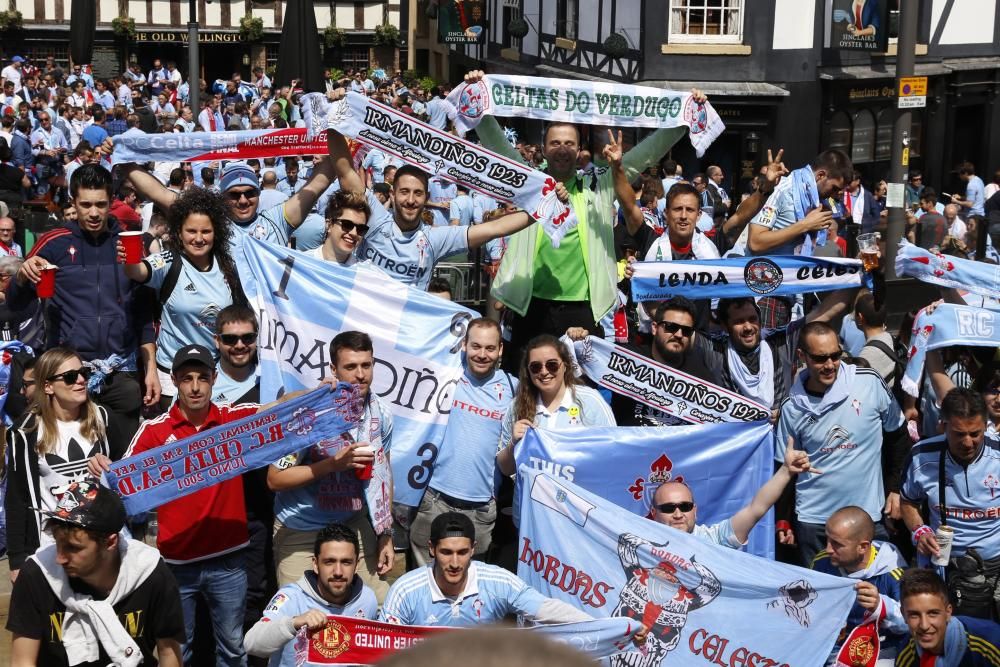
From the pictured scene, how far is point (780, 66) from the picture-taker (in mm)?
25516

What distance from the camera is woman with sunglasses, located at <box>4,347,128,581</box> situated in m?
6.33

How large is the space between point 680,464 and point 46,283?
3.29 metres

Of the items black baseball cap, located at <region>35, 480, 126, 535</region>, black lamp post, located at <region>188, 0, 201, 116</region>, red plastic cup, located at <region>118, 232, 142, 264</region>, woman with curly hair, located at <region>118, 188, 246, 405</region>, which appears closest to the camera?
black baseball cap, located at <region>35, 480, 126, 535</region>

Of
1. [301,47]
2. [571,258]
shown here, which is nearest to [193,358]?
[571,258]

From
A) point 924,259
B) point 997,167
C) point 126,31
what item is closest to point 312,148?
point 924,259

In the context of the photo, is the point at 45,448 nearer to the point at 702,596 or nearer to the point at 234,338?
the point at 234,338

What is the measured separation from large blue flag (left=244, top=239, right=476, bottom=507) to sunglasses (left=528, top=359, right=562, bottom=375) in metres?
0.79

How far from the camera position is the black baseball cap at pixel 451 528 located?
615cm

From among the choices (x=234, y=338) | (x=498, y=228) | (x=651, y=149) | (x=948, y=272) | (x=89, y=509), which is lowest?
(x=89, y=509)

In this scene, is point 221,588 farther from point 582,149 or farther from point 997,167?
point 997,167

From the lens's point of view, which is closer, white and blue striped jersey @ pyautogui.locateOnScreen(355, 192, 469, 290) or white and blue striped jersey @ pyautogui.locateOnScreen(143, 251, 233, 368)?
white and blue striped jersey @ pyautogui.locateOnScreen(143, 251, 233, 368)

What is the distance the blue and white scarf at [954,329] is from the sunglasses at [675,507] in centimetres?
202

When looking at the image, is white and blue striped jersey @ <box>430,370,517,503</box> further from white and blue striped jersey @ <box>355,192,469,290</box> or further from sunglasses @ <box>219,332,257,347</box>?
sunglasses @ <box>219,332,257,347</box>

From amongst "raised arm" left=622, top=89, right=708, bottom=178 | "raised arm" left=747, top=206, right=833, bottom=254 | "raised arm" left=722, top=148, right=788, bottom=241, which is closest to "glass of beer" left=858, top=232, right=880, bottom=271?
"raised arm" left=747, top=206, right=833, bottom=254
